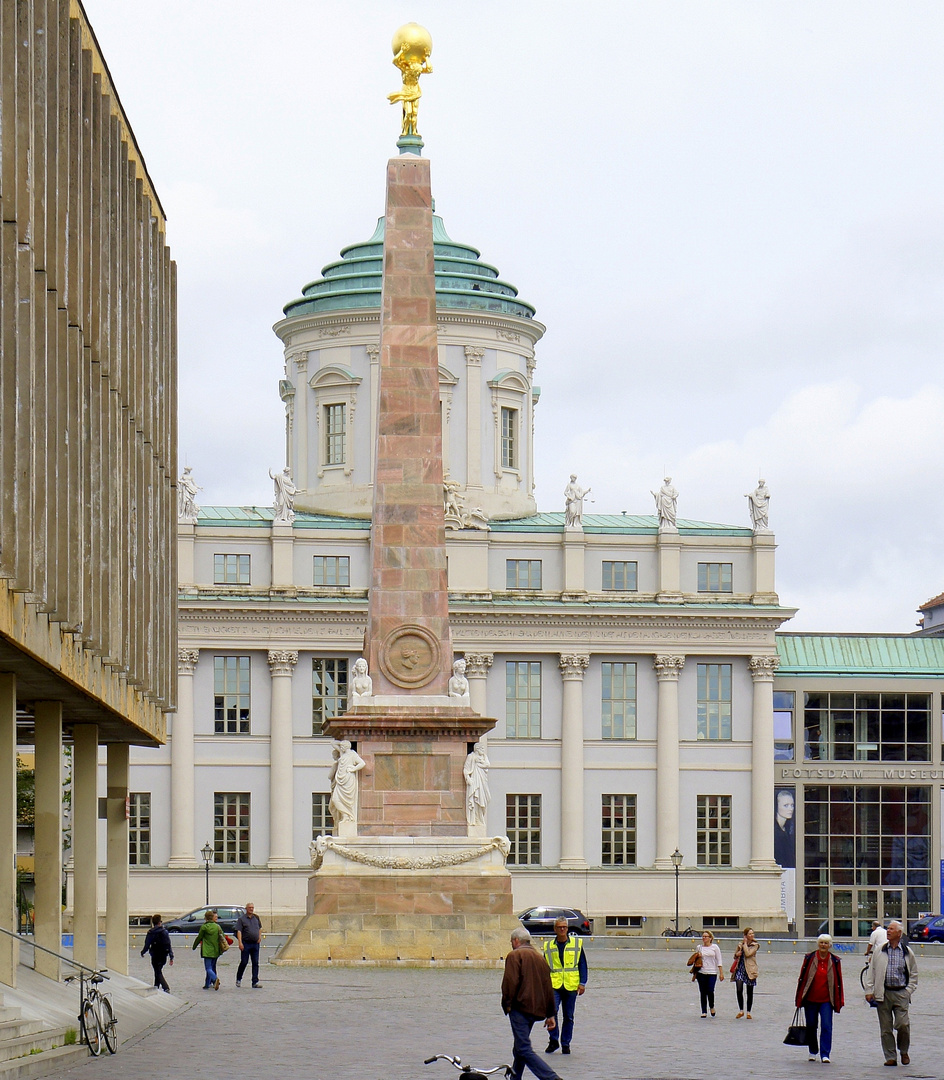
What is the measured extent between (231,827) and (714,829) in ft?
59.6

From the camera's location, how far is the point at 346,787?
157 feet

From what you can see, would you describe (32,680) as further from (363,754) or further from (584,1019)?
(363,754)

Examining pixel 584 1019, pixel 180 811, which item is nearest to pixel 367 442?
pixel 180 811

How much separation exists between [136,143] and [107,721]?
33.9 ft

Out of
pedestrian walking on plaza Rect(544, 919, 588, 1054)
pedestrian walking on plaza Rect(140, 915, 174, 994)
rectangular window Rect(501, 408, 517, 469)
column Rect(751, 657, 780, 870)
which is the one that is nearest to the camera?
pedestrian walking on plaza Rect(544, 919, 588, 1054)

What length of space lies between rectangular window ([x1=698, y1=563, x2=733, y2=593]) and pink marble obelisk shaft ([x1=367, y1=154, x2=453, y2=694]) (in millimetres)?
37919

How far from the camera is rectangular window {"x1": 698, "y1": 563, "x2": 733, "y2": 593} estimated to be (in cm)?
8725

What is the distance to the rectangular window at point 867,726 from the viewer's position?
88.6 metres

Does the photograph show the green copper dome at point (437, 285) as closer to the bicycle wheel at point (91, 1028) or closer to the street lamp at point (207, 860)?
the street lamp at point (207, 860)

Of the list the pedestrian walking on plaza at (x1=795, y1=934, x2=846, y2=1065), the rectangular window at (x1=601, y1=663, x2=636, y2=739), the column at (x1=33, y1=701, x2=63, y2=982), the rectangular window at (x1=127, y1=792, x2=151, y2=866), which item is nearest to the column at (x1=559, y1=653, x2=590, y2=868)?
the rectangular window at (x1=601, y1=663, x2=636, y2=739)

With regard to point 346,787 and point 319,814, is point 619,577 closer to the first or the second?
point 319,814

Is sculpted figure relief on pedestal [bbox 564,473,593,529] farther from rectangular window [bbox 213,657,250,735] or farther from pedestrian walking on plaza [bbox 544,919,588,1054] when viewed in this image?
pedestrian walking on plaza [bbox 544,919,588,1054]

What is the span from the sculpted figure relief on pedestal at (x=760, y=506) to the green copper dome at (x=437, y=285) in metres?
12.8

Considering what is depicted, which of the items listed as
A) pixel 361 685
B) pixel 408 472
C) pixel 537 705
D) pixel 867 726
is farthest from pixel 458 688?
pixel 867 726
